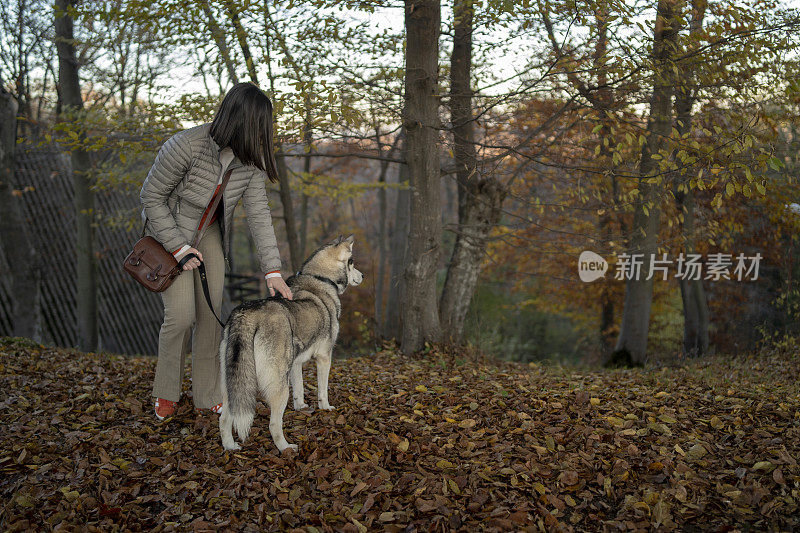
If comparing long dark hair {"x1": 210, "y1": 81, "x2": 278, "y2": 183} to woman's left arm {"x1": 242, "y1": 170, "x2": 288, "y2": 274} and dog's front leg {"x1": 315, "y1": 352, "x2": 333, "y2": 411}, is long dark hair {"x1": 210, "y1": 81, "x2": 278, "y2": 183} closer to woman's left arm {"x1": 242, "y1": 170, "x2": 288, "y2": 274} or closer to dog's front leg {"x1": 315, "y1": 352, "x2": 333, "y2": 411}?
woman's left arm {"x1": 242, "y1": 170, "x2": 288, "y2": 274}

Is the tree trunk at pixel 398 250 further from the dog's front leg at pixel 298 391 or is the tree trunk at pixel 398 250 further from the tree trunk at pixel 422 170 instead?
the dog's front leg at pixel 298 391

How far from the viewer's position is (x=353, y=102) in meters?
7.10

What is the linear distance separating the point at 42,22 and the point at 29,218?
4864 mm

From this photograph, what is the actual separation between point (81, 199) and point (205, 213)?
860 centimetres

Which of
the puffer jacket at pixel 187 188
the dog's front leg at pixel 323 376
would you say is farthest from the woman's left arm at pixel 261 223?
the dog's front leg at pixel 323 376

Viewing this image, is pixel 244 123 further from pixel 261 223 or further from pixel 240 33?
pixel 240 33

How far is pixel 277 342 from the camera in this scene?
3.76m

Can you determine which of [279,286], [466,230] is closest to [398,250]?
[466,230]

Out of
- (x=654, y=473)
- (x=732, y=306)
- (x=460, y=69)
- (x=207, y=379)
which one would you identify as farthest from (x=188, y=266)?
(x=732, y=306)

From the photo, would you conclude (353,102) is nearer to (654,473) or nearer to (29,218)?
(654,473)

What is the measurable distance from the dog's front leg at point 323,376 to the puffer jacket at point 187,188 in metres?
0.91

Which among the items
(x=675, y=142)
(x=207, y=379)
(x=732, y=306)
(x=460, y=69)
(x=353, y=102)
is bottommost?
(x=732, y=306)

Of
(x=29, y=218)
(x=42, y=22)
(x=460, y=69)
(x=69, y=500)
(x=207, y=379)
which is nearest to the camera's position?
(x=69, y=500)

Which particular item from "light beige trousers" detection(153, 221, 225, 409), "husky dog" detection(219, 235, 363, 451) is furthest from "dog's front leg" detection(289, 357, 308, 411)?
"light beige trousers" detection(153, 221, 225, 409)
